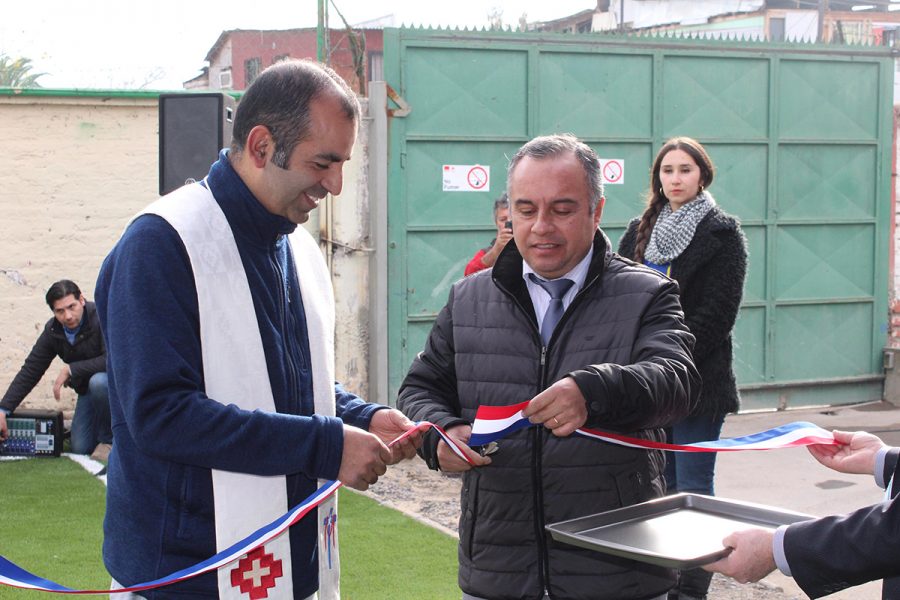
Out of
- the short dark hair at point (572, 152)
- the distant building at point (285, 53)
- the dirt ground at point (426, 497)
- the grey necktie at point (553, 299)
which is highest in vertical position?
the distant building at point (285, 53)

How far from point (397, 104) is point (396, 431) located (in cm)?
670

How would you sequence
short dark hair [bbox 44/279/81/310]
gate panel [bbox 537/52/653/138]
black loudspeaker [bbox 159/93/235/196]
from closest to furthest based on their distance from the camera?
1. black loudspeaker [bbox 159/93/235/196]
2. short dark hair [bbox 44/279/81/310]
3. gate panel [bbox 537/52/653/138]

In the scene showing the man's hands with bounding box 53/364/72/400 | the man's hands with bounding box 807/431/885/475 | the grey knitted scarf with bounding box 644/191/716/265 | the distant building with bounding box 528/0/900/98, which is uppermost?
the distant building with bounding box 528/0/900/98

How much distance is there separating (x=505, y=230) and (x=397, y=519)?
205 centimetres

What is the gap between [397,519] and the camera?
277 inches

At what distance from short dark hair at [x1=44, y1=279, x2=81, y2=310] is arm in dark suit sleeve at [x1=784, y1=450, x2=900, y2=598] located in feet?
25.1

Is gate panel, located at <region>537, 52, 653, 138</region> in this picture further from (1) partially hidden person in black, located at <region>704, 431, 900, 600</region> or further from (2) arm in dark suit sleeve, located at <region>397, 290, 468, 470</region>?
(1) partially hidden person in black, located at <region>704, 431, 900, 600</region>

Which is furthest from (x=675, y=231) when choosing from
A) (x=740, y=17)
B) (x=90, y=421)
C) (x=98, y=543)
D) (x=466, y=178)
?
(x=740, y=17)

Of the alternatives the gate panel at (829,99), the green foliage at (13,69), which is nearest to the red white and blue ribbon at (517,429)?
the gate panel at (829,99)

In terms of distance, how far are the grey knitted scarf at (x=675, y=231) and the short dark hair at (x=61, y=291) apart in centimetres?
547

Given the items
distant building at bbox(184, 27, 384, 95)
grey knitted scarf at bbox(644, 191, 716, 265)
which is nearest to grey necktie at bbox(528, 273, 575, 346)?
grey knitted scarf at bbox(644, 191, 716, 265)

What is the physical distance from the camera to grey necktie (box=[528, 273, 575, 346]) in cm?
302

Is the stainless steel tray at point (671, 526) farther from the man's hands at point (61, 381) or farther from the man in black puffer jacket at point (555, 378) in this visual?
the man's hands at point (61, 381)

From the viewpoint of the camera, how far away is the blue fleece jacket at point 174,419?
2.41 m
